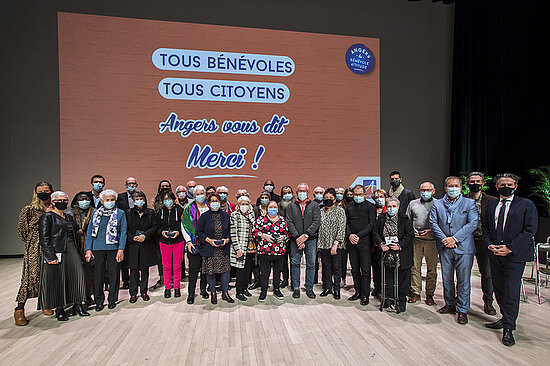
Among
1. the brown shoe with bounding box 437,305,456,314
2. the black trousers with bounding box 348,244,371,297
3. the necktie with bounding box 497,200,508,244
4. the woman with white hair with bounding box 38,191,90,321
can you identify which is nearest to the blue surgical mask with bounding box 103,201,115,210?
the woman with white hair with bounding box 38,191,90,321

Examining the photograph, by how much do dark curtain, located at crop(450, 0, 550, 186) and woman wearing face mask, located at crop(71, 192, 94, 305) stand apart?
24.6ft

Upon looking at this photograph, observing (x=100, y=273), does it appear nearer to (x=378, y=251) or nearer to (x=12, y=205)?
(x=378, y=251)

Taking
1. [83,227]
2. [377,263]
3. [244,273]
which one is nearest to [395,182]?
[377,263]

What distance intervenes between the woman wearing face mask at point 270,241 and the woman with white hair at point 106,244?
1604mm

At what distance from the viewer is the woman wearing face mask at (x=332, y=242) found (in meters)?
3.96

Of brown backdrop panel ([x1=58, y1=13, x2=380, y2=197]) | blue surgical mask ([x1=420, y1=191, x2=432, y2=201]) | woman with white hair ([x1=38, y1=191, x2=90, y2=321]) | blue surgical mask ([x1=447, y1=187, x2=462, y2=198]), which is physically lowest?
woman with white hair ([x1=38, y1=191, x2=90, y2=321])

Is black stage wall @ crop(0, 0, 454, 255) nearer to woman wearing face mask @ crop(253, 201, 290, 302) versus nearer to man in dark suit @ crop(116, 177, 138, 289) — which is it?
man in dark suit @ crop(116, 177, 138, 289)

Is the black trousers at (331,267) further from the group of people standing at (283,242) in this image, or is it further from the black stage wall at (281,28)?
the black stage wall at (281,28)

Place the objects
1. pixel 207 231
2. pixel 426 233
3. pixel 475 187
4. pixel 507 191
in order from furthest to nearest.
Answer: pixel 207 231 < pixel 426 233 < pixel 475 187 < pixel 507 191

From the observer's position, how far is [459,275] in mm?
3311

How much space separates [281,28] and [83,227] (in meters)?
5.62

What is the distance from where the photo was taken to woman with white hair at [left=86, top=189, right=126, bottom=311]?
11.9 ft

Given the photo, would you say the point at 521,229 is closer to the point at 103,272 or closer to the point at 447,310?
the point at 447,310

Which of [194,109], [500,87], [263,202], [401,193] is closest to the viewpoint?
[263,202]
